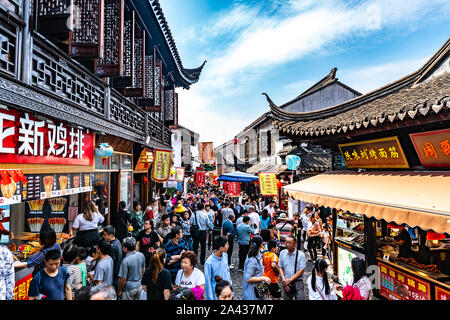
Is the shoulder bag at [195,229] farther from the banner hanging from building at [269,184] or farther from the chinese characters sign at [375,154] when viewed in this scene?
the banner hanging from building at [269,184]

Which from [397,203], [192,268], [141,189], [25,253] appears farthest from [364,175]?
[141,189]

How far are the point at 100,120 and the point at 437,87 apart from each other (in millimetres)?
8159

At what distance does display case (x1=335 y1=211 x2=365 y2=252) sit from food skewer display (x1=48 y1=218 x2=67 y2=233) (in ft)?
28.2

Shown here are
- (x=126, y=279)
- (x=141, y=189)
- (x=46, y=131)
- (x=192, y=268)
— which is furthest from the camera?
(x=141, y=189)

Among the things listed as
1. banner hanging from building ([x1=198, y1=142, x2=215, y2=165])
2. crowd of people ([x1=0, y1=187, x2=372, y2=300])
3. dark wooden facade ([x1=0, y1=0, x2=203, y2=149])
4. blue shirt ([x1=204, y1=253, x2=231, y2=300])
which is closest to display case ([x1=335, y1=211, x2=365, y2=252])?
crowd of people ([x1=0, y1=187, x2=372, y2=300])

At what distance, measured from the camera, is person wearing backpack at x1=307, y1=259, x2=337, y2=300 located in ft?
13.9

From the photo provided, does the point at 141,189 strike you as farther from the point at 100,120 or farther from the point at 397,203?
the point at 397,203

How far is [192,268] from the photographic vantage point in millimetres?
4199

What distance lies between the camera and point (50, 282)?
3750 mm

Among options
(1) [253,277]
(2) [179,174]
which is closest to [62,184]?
(1) [253,277]

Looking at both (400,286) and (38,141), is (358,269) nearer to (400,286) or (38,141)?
(400,286)

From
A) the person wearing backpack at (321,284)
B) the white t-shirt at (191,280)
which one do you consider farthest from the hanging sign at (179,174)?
the person wearing backpack at (321,284)

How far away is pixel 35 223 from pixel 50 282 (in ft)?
17.2

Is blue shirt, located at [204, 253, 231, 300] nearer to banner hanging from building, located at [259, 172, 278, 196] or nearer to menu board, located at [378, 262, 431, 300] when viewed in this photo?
menu board, located at [378, 262, 431, 300]
